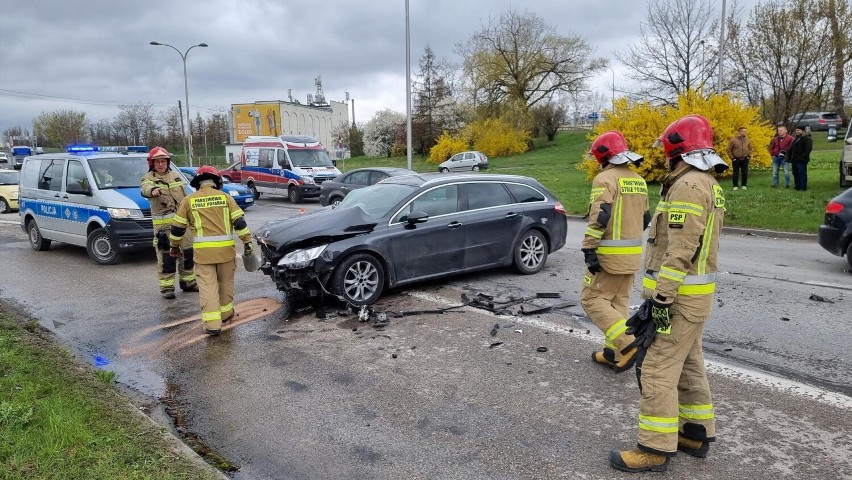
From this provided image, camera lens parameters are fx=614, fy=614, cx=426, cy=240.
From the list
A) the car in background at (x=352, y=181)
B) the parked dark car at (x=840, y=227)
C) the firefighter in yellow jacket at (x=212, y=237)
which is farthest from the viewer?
the car in background at (x=352, y=181)

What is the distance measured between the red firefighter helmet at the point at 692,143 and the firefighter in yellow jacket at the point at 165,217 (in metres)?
6.25

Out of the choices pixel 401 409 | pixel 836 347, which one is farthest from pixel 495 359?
pixel 836 347

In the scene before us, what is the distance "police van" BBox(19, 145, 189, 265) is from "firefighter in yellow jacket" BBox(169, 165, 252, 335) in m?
4.04

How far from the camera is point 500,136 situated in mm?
48906

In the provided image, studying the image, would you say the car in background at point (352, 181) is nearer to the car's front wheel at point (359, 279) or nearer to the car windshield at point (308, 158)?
the car windshield at point (308, 158)

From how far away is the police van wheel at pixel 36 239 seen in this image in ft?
39.0

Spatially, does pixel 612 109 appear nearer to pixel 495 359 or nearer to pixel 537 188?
pixel 537 188

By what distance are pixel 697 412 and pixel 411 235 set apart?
13.8ft

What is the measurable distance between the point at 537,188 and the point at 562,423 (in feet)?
17.2

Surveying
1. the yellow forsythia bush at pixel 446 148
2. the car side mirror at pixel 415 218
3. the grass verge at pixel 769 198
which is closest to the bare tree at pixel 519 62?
the yellow forsythia bush at pixel 446 148

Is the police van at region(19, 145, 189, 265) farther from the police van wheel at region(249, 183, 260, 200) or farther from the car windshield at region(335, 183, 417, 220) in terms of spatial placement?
the police van wheel at region(249, 183, 260, 200)

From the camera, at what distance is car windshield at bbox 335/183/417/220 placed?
24.4 feet

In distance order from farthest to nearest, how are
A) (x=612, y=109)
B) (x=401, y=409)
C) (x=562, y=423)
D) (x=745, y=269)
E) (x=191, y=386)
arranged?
(x=612, y=109), (x=745, y=269), (x=191, y=386), (x=401, y=409), (x=562, y=423)

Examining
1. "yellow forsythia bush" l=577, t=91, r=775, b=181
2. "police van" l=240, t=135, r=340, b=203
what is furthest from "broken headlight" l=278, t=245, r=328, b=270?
"police van" l=240, t=135, r=340, b=203
